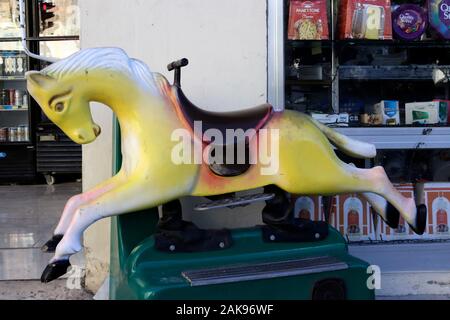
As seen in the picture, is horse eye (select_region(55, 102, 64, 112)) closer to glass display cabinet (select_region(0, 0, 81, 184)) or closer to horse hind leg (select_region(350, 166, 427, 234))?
horse hind leg (select_region(350, 166, 427, 234))

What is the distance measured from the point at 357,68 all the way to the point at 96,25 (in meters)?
1.96

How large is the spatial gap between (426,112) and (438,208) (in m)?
0.71

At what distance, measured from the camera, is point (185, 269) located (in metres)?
2.39

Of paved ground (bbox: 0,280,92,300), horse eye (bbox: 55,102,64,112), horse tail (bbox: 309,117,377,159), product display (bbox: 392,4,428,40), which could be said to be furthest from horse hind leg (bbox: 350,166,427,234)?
paved ground (bbox: 0,280,92,300)

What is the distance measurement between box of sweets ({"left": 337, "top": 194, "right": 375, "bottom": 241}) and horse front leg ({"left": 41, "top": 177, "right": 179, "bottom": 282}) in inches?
69.0

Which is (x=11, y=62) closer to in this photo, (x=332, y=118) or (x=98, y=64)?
(x=332, y=118)

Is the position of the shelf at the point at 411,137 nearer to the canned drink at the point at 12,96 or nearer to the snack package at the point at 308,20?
the snack package at the point at 308,20

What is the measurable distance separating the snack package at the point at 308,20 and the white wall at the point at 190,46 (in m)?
0.49

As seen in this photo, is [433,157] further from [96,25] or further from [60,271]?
[60,271]

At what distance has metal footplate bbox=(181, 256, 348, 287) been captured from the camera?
7.38ft

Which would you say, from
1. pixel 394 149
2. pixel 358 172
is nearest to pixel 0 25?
pixel 394 149

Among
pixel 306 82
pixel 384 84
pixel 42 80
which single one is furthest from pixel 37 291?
pixel 384 84

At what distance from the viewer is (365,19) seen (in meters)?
3.84

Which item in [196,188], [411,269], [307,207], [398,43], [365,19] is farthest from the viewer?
[398,43]
